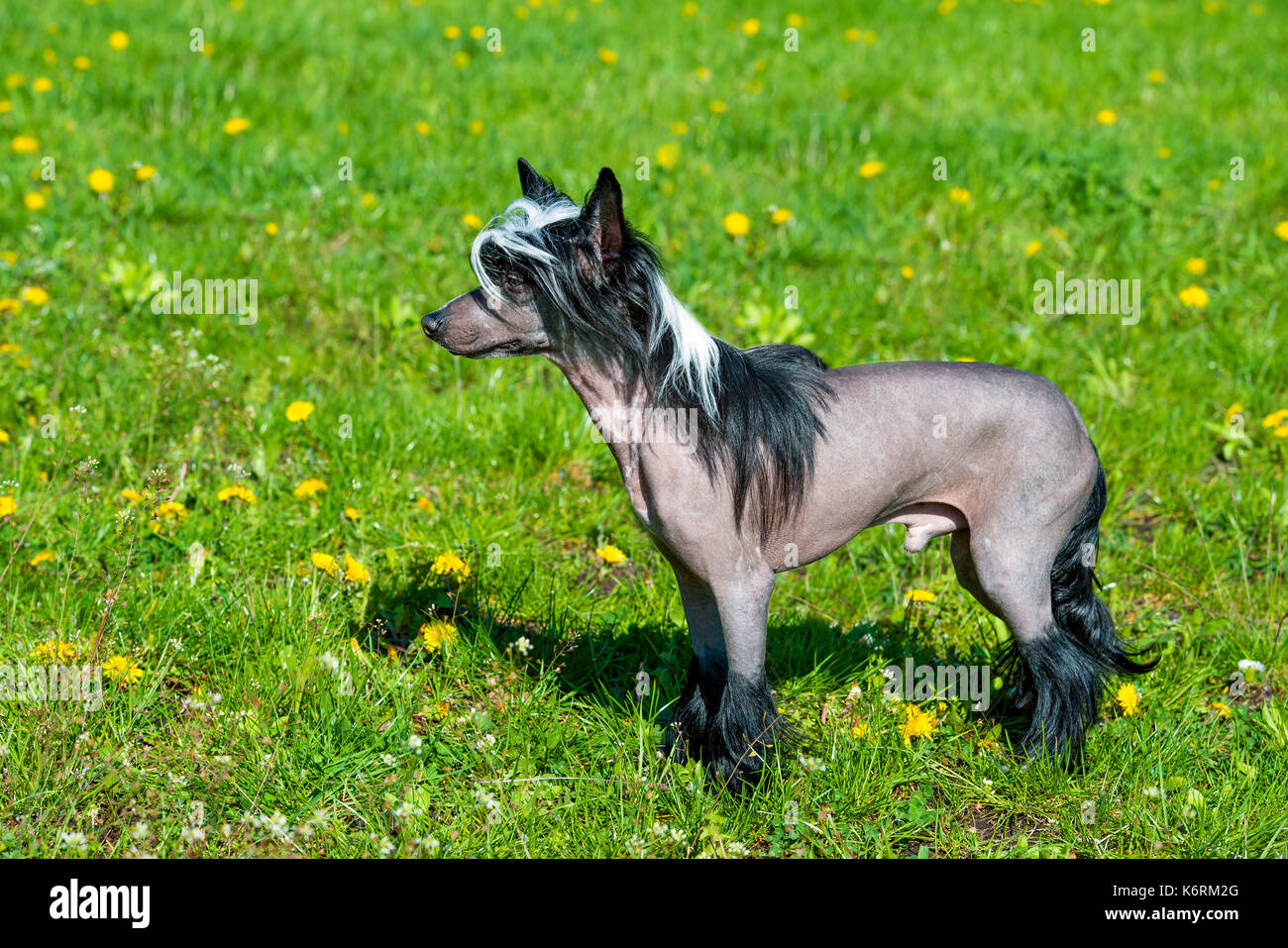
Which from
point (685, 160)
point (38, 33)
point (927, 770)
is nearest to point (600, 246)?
point (927, 770)

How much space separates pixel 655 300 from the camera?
2.76m

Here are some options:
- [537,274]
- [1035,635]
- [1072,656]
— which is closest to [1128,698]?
[1072,656]

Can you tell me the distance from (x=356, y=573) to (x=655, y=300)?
153 cm

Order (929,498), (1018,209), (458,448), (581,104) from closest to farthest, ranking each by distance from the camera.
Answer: (929,498)
(458,448)
(1018,209)
(581,104)

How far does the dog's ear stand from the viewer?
8.34 ft

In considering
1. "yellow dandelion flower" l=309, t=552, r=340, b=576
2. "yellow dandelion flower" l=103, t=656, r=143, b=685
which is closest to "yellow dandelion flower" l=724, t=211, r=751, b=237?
"yellow dandelion flower" l=309, t=552, r=340, b=576

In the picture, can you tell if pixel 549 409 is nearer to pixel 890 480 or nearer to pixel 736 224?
pixel 736 224

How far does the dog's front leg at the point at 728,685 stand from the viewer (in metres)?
3.00

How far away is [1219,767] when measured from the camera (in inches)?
137

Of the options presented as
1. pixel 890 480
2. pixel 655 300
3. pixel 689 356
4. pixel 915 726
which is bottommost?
pixel 915 726

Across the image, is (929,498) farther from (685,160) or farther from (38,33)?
(38,33)

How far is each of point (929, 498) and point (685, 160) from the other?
159 inches

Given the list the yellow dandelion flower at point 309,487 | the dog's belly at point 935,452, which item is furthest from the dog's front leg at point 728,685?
the yellow dandelion flower at point 309,487

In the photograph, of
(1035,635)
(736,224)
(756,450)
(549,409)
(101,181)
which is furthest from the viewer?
(736,224)
